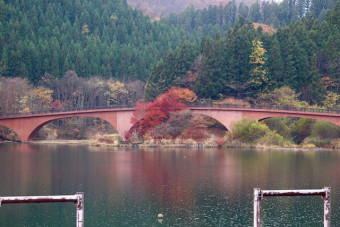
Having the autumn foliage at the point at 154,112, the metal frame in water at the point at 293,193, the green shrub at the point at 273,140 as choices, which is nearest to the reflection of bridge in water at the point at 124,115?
the autumn foliage at the point at 154,112

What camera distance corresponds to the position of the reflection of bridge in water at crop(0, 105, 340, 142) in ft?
239

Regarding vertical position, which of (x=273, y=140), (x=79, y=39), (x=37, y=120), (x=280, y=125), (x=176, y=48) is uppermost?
(x=79, y=39)

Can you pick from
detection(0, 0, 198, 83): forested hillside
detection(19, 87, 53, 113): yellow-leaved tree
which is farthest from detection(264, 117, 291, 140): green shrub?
detection(0, 0, 198, 83): forested hillside

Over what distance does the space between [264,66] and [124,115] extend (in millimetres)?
23233

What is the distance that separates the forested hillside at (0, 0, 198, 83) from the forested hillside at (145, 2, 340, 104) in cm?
2637

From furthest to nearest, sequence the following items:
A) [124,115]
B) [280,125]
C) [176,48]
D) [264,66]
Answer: [176,48] → [264,66] → [124,115] → [280,125]

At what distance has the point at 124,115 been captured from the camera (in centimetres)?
8194

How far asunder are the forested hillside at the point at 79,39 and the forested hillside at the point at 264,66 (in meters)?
26.4

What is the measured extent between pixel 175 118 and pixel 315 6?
312 ft

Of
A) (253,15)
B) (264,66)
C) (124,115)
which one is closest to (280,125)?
(264,66)

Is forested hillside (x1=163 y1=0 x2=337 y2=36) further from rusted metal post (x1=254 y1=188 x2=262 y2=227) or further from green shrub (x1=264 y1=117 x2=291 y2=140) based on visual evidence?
rusted metal post (x1=254 y1=188 x2=262 y2=227)

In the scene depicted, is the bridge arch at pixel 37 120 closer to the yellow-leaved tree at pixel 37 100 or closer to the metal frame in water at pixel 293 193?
the yellow-leaved tree at pixel 37 100

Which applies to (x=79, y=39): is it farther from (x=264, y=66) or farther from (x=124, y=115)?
(x=264, y=66)

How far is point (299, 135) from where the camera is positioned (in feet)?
237
